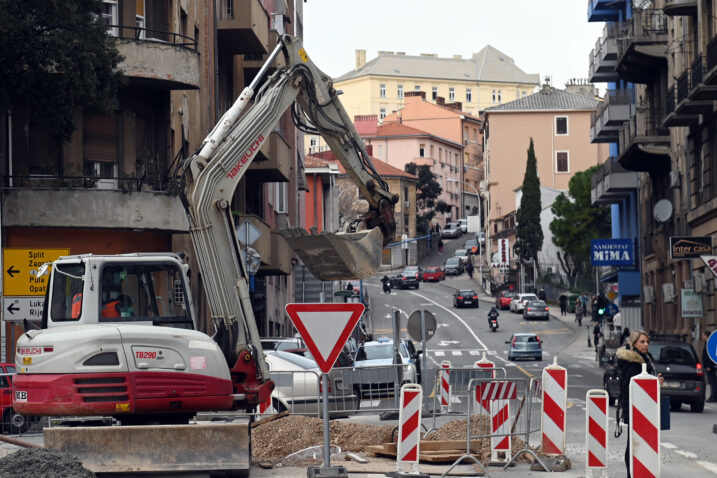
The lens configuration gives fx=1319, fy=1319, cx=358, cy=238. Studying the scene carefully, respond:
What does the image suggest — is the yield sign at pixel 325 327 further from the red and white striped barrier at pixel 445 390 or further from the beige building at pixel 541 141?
the beige building at pixel 541 141

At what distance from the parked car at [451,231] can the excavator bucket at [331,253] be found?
135 metres

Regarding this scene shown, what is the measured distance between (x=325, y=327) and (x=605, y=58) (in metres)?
46.4

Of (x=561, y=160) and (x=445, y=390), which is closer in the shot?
(x=445, y=390)

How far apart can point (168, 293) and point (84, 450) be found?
230cm

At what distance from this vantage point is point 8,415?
21.9m

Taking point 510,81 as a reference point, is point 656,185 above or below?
below

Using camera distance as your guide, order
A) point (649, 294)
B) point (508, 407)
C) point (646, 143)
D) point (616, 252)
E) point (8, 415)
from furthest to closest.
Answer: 1. point (616, 252)
2. point (649, 294)
3. point (646, 143)
4. point (8, 415)
5. point (508, 407)

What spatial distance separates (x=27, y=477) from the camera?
12.2 meters

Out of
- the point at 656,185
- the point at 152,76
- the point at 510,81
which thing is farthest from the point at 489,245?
the point at 152,76

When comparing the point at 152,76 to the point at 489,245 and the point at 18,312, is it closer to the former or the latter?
the point at 18,312

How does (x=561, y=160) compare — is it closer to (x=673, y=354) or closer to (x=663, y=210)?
(x=663, y=210)

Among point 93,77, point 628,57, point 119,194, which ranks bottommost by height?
point 119,194

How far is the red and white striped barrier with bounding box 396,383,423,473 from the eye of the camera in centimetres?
1480

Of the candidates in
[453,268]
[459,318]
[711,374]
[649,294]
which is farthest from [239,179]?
[453,268]
